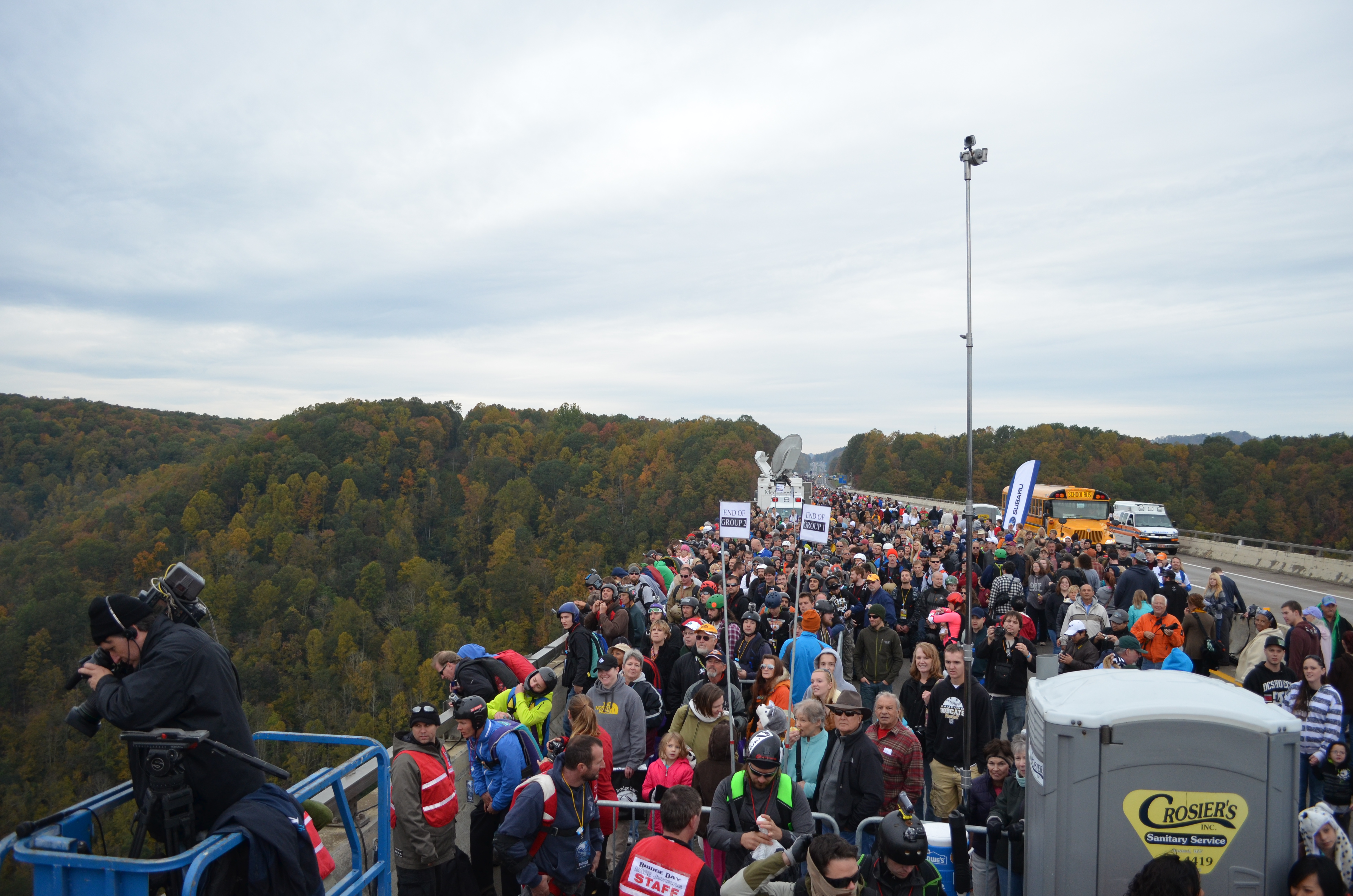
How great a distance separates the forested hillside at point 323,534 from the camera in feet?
197

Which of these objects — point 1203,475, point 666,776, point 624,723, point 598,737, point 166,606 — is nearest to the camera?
point 166,606

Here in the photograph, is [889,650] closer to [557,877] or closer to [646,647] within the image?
[646,647]

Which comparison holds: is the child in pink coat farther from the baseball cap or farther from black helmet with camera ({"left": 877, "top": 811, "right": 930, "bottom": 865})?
the baseball cap

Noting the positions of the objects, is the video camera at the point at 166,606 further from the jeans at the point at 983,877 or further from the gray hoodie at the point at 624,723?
the jeans at the point at 983,877

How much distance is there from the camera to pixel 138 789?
118 inches

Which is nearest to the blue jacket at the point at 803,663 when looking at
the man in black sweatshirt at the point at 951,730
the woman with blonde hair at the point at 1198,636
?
the man in black sweatshirt at the point at 951,730

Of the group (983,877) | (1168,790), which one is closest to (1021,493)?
(983,877)

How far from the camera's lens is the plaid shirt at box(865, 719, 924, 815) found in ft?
17.4

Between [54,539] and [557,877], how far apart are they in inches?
3999

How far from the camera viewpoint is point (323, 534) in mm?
99562

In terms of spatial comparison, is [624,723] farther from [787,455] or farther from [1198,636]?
[787,455]

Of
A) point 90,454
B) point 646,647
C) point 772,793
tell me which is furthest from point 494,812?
point 90,454

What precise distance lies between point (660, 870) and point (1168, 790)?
242cm

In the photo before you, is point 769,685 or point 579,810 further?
point 769,685
